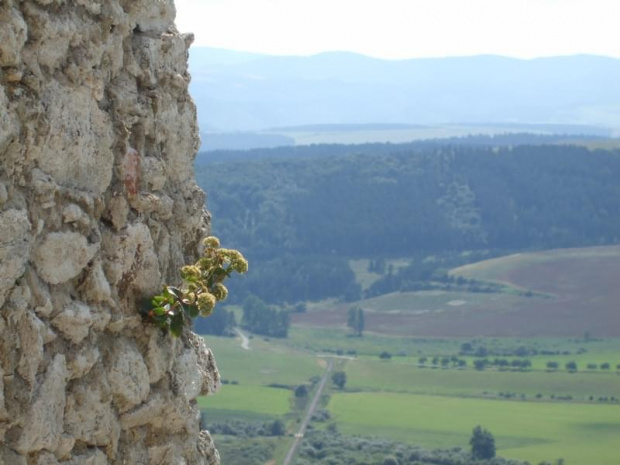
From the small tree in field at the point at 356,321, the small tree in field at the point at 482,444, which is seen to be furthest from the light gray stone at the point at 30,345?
the small tree in field at the point at 356,321

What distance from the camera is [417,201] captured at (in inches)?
6678

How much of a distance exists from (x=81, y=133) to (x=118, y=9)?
26.1 inches

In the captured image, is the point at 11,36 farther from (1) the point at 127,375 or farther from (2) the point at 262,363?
(2) the point at 262,363

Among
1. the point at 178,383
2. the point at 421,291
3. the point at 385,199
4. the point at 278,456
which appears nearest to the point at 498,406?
the point at 278,456

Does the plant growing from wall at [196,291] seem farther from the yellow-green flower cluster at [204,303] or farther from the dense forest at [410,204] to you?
the dense forest at [410,204]

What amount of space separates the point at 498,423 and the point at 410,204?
96.0 m

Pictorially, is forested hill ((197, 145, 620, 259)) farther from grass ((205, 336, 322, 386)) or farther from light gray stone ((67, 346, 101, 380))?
light gray stone ((67, 346, 101, 380))

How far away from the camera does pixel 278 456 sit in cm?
5472

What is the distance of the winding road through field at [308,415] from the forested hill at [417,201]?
6357 cm

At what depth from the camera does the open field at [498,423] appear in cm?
6394

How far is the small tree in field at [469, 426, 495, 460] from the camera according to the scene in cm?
6084

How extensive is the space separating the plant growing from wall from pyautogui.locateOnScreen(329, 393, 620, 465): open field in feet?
177

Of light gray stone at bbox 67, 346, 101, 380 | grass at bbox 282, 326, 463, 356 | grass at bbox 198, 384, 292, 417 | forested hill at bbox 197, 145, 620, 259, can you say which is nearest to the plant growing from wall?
light gray stone at bbox 67, 346, 101, 380

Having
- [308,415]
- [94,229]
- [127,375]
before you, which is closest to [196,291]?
[127,375]
